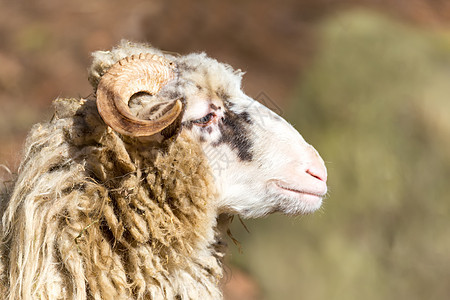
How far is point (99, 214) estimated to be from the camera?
7.02 feet

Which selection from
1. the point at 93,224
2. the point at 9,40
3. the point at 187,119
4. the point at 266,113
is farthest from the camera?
the point at 9,40

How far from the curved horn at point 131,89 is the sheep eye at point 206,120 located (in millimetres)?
230

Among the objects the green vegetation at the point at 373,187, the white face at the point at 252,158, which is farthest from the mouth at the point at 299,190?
the green vegetation at the point at 373,187

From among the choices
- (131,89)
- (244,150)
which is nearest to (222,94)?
(244,150)

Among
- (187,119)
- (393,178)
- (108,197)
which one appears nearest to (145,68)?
(187,119)

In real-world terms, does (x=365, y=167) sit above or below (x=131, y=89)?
below

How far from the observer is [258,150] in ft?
7.97

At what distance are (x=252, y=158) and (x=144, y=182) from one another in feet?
1.70

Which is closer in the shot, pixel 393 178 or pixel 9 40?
pixel 393 178

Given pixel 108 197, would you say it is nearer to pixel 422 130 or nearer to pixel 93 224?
pixel 93 224

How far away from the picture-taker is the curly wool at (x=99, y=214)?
2113mm

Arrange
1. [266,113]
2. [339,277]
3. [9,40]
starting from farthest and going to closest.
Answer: [9,40]
[339,277]
[266,113]

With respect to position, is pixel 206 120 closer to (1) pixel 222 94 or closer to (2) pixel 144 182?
(1) pixel 222 94

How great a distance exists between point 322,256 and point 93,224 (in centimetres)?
487
